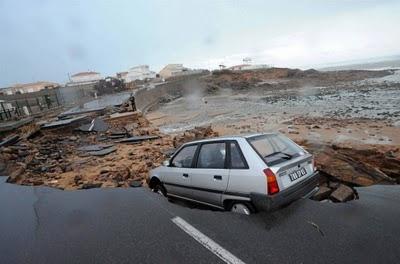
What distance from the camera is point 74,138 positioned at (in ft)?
48.1

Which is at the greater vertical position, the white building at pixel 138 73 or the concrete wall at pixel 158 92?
the white building at pixel 138 73

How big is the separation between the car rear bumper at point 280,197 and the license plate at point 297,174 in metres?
0.11

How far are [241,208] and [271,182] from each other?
2.50 feet

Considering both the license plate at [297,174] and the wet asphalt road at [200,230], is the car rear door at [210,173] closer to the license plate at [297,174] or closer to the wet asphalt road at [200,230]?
the wet asphalt road at [200,230]

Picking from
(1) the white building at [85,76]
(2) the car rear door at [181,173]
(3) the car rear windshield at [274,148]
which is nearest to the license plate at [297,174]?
(3) the car rear windshield at [274,148]

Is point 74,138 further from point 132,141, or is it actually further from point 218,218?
point 218,218

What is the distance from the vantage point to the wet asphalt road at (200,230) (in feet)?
11.9

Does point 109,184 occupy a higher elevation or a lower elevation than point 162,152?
higher

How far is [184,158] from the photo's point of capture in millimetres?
5840

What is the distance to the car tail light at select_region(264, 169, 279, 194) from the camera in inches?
168

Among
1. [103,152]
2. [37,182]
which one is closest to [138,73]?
[103,152]

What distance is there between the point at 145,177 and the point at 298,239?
5.01 meters

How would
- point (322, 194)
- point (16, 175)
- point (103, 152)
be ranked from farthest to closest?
point (103, 152), point (16, 175), point (322, 194)

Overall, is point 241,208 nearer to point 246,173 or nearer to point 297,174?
point 246,173
